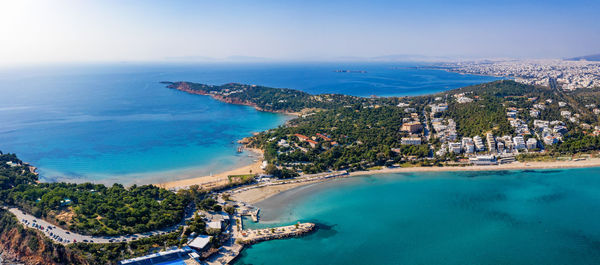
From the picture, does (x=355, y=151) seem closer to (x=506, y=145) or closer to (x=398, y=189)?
(x=398, y=189)

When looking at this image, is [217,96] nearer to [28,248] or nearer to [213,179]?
[213,179]

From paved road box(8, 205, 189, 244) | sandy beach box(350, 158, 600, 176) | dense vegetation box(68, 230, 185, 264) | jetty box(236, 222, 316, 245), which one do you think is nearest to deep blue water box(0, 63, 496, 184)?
paved road box(8, 205, 189, 244)

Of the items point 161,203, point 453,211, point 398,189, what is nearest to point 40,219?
point 161,203

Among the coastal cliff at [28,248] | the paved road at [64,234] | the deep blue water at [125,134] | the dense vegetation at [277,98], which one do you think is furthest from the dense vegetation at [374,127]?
the coastal cliff at [28,248]

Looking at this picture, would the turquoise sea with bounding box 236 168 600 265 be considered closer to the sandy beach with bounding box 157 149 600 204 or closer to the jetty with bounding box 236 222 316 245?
the jetty with bounding box 236 222 316 245

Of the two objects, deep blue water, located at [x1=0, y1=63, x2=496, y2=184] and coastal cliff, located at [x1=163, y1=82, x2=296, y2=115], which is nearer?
deep blue water, located at [x1=0, y1=63, x2=496, y2=184]

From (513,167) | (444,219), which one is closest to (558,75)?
(513,167)

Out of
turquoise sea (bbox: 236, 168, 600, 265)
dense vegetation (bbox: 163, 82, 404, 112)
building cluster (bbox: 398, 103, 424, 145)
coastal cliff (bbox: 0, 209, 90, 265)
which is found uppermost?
dense vegetation (bbox: 163, 82, 404, 112)
